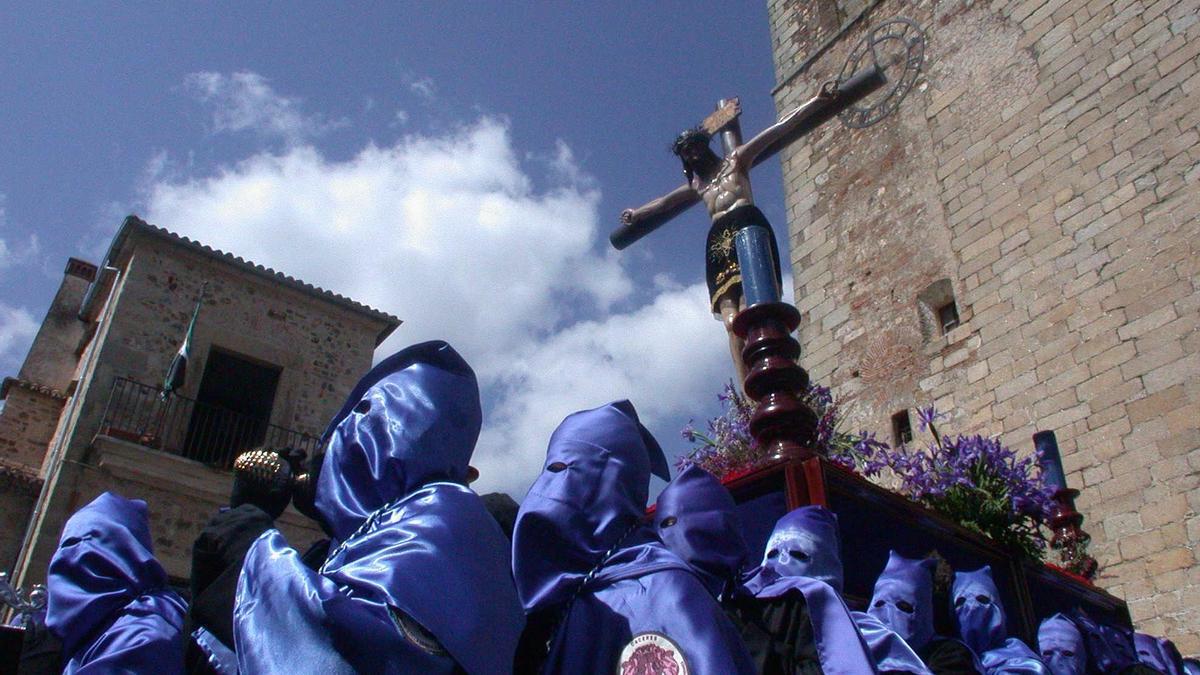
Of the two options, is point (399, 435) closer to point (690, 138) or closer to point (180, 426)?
point (690, 138)

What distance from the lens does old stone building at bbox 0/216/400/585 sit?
10328 mm

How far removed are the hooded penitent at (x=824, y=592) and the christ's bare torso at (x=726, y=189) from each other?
277 cm

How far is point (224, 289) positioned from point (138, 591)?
10.8 m

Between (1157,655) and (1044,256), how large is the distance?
212 inches

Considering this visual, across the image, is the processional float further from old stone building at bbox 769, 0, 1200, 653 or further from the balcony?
the balcony

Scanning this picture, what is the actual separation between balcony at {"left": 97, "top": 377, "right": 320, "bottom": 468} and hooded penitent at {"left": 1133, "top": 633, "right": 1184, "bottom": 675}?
8.42 m

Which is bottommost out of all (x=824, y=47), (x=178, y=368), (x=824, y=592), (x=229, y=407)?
(x=824, y=592)

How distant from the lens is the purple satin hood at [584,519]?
6.73 feet

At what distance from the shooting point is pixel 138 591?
2.41 meters

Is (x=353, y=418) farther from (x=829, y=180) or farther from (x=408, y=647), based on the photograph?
(x=829, y=180)

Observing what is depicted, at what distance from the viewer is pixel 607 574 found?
206 cm

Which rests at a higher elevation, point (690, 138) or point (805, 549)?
point (690, 138)

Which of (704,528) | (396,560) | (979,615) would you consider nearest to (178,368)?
(979,615)

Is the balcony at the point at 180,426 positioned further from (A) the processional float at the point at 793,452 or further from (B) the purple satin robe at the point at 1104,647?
(B) the purple satin robe at the point at 1104,647
